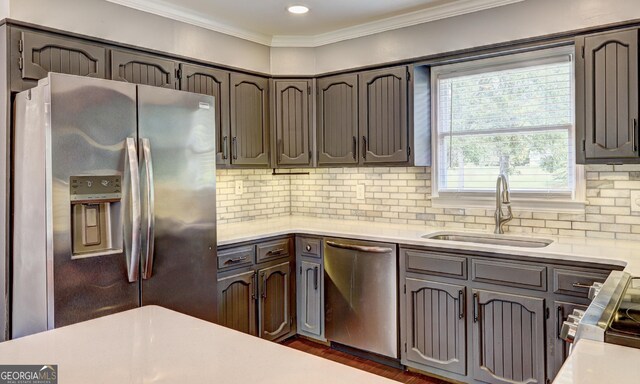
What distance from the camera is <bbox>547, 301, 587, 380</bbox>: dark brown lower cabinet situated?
2.37 m

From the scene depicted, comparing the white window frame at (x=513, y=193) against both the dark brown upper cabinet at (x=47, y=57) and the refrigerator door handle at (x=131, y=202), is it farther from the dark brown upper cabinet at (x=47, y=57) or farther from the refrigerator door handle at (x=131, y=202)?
the dark brown upper cabinet at (x=47, y=57)

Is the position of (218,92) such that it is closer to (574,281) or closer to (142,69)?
(142,69)

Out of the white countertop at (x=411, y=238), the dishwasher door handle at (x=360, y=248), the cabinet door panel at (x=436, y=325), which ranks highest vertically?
the white countertop at (x=411, y=238)

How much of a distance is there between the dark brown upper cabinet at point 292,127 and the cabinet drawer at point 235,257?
938 mm

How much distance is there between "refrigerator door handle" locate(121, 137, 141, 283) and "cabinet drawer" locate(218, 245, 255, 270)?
715mm

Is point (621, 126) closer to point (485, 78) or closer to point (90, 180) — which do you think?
point (485, 78)

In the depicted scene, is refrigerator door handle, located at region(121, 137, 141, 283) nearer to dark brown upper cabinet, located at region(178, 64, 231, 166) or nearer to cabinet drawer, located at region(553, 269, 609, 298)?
dark brown upper cabinet, located at region(178, 64, 231, 166)

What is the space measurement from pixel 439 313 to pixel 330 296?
0.83 m

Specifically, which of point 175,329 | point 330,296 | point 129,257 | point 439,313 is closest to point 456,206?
point 439,313

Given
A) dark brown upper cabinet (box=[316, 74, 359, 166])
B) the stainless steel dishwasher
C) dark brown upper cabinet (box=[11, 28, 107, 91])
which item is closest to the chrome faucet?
the stainless steel dishwasher

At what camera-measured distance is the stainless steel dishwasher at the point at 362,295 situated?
9.94 feet

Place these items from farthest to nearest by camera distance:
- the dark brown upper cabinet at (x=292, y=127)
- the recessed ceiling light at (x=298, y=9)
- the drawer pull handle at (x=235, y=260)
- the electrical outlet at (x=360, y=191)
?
the electrical outlet at (x=360, y=191) → the dark brown upper cabinet at (x=292, y=127) → the recessed ceiling light at (x=298, y=9) → the drawer pull handle at (x=235, y=260)

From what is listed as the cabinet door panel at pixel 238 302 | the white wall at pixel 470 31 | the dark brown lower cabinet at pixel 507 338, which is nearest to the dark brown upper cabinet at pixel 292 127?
the white wall at pixel 470 31

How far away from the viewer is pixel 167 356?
1.06 metres
